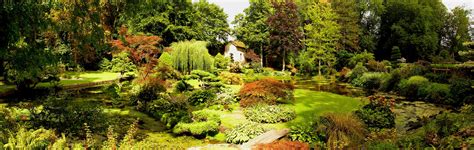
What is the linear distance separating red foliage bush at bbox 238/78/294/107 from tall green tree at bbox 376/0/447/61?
31.1 metres

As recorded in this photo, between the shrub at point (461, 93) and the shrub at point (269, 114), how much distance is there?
8.74 metres

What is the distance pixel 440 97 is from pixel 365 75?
8891 millimetres

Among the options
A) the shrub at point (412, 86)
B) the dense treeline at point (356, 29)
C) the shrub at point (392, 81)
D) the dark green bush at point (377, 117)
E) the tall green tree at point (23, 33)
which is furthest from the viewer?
the dense treeline at point (356, 29)

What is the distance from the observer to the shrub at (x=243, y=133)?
30.4 feet

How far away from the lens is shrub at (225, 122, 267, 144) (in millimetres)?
9278

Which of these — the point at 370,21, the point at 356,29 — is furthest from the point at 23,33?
the point at 370,21

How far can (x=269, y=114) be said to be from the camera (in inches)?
460

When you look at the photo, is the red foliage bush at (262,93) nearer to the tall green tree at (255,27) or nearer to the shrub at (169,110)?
the shrub at (169,110)

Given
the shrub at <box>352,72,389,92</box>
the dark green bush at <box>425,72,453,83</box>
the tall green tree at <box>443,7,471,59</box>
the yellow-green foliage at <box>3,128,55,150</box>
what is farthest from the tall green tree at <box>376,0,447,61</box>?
the yellow-green foliage at <box>3,128,55,150</box>

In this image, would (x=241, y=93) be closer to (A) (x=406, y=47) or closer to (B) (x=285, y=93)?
(B) (x=285, y=93)

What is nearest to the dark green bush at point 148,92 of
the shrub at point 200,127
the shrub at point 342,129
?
the shrub at point 200,127

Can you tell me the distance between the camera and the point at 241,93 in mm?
14336

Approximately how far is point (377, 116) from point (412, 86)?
952 centimetres

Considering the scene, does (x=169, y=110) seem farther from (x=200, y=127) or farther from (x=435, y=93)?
(x=435, y=93)
